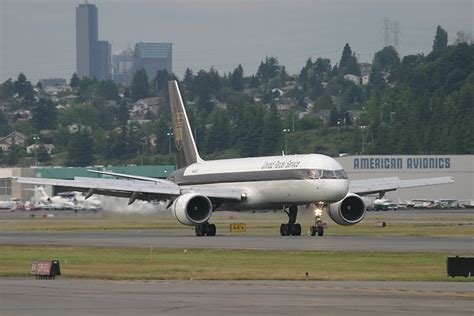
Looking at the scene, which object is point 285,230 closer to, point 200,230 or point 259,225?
point 200,230

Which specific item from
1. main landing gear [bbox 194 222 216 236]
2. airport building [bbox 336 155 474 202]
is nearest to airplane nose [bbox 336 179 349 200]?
main landing gear [bbox 194 222 216 236]

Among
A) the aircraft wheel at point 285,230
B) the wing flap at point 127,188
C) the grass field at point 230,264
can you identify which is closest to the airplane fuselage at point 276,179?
the wing flap at point 127,188

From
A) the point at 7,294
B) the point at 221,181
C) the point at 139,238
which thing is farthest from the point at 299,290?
the point at 221,181

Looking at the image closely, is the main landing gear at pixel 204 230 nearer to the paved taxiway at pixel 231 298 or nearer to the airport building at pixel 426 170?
the paved taxiway at pixel 231 298

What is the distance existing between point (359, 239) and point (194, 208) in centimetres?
1218

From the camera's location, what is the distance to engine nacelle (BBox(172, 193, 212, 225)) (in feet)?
258

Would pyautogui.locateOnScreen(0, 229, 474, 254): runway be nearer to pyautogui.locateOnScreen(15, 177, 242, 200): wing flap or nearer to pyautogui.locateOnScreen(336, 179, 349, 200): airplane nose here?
pyautogui.locateOnScreen(15, 177, 242, 200): wing flap

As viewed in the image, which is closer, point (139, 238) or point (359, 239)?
point (359, 239)

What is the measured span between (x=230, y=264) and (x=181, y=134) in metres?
42.5

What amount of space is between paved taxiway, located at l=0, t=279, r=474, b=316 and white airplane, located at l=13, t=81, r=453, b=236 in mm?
33489

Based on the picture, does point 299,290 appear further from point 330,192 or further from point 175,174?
point 175,174

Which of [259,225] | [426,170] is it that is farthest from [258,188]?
[426,170]

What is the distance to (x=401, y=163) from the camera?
172000 mm

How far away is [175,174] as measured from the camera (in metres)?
91.6
